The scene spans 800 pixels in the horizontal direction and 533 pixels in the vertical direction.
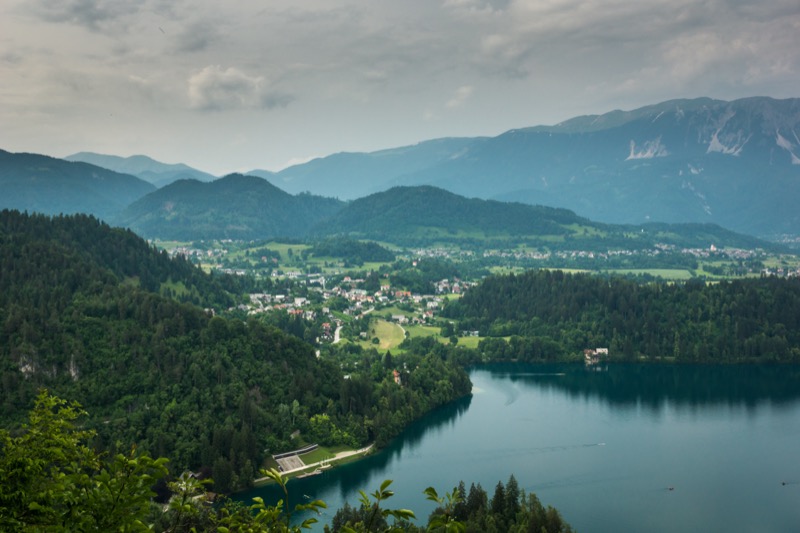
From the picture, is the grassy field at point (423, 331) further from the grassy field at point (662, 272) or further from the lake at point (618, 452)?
the grassy field at point (662, 272)

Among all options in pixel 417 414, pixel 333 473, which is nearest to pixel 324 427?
pixel 333 473

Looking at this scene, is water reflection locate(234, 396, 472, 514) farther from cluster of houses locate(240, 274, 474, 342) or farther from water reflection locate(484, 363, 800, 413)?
cluster of houses locate(240, 274, 474, 342)

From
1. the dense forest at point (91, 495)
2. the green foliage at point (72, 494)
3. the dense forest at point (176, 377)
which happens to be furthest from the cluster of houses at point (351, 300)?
the green foliage at point (72, 494)

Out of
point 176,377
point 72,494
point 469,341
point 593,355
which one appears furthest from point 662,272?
point 72,494

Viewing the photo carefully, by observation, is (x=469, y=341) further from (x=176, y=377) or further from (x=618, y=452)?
(x=176, y=377)

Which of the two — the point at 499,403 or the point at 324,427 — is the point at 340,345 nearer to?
the point at 499,403

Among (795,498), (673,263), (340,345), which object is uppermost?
(673,263)
